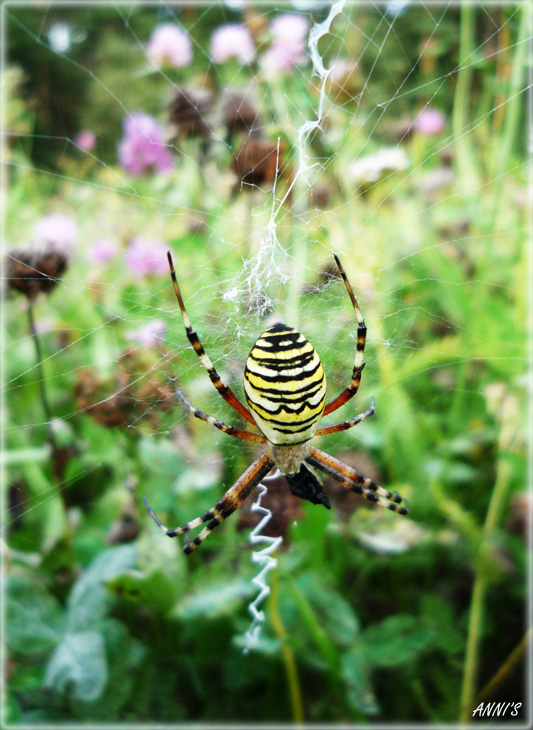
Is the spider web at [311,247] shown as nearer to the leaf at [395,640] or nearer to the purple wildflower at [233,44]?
the purple wildflower at [233,44]

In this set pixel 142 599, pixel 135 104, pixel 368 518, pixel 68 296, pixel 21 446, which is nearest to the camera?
pixel 142 599

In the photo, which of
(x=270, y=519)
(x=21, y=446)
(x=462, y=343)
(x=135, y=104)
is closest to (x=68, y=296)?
(x=21, y=446)

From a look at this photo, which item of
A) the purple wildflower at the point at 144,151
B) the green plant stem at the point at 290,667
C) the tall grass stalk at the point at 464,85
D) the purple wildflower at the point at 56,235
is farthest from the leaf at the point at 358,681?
the purple wildflower at the point at 144,151

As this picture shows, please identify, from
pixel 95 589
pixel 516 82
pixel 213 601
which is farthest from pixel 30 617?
pixel 516 82

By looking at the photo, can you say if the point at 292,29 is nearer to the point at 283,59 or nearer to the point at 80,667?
the point at 283,59

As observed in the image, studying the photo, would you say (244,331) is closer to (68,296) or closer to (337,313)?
(337,313)

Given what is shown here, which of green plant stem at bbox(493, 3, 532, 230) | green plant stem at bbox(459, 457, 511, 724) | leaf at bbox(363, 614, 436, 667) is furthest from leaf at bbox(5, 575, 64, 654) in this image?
green plant stem at bbox(493, 3, 532, 230)
